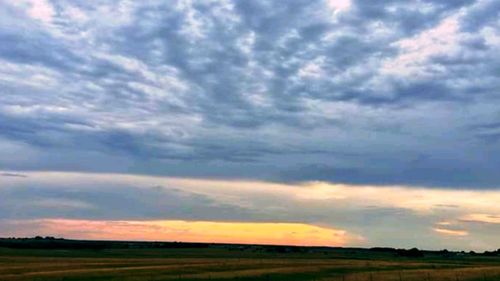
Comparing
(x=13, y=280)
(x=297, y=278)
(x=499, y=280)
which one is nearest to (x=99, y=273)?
(x=13, y=280)

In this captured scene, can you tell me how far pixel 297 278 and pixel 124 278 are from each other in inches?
593

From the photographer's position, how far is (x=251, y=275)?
213ft

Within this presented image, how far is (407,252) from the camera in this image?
193 m

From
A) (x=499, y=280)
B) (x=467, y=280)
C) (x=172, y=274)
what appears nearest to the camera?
(x=499, y=280)

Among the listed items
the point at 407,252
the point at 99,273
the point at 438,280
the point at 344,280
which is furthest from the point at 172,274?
the point at 407,252

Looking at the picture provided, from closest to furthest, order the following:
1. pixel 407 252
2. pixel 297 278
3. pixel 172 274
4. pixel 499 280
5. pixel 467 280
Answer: pixel 499 280 < pixel 467 280 < pixel 297 278 < pixel 172 274 < pixel 407 252

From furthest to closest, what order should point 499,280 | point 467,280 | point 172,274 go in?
point 172,274
point 467,280
point 499,280

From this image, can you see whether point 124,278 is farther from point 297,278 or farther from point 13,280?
point 297,278

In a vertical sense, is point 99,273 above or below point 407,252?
below

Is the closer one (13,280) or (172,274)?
(13,280)

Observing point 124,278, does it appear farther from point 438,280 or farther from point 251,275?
point 438,280

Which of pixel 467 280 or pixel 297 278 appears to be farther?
pixel 297 278

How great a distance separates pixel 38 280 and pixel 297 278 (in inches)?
865

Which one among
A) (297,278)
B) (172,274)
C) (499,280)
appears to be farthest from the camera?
(172,274)
